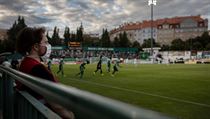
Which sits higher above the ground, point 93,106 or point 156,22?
point 156,22

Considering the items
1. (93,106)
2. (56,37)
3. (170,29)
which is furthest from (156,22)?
(93,106)

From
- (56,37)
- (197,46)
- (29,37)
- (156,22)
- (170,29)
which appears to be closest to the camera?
(29,37)

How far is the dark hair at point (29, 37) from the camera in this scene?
3.77 metres

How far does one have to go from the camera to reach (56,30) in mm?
141250

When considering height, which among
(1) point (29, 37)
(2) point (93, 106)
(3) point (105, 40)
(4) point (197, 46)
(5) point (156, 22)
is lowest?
(2) point (93, 106)

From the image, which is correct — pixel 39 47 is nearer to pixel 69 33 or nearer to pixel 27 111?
pixel 27 111

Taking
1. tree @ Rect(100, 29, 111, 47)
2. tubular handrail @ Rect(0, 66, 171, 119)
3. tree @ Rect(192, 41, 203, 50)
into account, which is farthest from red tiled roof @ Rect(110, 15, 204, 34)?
tubular handrail @ Rect(0, 66, 171, 119)

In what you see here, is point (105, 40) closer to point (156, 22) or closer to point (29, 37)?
point (156, 22)

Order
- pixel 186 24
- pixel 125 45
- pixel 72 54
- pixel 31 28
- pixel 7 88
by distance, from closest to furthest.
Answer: pixel 31 28 < pixel 7 88 < pixel 72 54 < pixel 125 45 < pixel 186 24

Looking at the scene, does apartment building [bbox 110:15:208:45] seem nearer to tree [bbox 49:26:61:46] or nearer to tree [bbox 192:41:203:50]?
tree [bbox 192:41:203:50]

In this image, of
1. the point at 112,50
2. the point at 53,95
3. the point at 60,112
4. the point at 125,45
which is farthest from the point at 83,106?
the point at 125,45

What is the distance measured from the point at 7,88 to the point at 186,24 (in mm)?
168441

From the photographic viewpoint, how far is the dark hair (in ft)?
12.4

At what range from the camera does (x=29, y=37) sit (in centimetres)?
379
